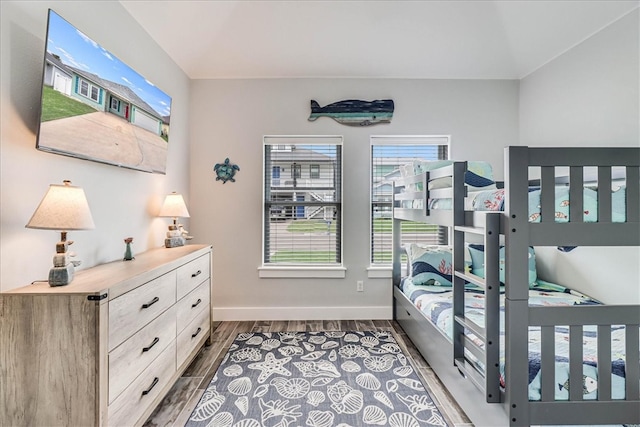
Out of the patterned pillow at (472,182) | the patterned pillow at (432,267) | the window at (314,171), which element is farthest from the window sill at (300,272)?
the patterned pillow at (472,182)

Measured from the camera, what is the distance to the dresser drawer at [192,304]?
6.66 feet

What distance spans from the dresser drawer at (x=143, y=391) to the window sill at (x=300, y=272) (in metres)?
1.37

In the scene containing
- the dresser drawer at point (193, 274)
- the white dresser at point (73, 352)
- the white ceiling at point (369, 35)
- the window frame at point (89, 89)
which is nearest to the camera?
the white dresser at point (73, 352)

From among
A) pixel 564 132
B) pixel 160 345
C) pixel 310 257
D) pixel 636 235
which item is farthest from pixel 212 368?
pixel 564 132

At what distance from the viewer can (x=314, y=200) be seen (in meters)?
3.32

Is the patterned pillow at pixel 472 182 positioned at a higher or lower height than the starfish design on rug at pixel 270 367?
higher

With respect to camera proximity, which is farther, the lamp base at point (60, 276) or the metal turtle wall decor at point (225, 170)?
the metal turtle wall decor at point (225, 170)

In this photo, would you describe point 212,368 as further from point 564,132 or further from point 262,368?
point 564,132

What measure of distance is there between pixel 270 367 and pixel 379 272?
1.52 metres

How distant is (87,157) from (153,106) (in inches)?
31.3

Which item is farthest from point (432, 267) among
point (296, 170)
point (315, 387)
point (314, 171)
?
point (296, 170)

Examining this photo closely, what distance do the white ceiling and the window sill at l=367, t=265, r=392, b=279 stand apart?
212 centimetres

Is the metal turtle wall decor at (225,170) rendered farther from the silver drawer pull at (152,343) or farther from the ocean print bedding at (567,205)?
the ocean print bedding at (567,205)

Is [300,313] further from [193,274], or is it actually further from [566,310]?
[566,310]
